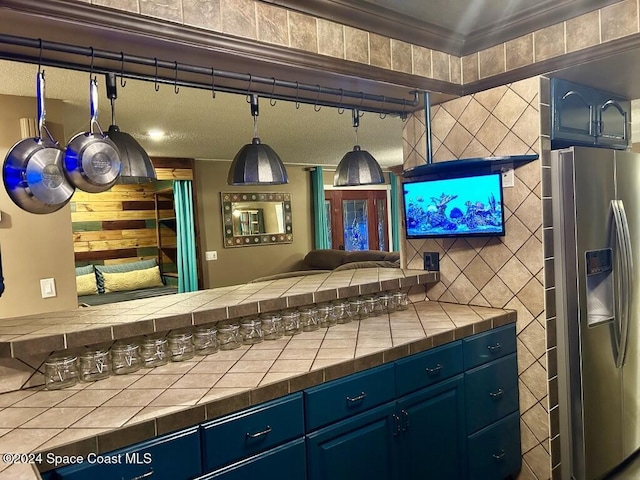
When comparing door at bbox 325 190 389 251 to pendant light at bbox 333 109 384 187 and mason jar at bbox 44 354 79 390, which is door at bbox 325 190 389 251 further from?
mason jar at bbox 44 354 79 390

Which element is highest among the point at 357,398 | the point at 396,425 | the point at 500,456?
the point at 357,398

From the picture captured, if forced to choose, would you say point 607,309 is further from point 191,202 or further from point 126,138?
point 191,202

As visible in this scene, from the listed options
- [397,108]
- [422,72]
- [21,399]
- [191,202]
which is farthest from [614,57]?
[191,202]

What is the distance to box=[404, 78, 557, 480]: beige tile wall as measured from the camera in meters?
2.34

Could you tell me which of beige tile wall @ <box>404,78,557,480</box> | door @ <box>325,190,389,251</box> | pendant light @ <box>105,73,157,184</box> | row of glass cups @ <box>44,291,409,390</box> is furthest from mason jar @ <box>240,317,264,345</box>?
door @ <box>325,190,389,251</box>

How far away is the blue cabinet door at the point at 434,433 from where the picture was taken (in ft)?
6.40

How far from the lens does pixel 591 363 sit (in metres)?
2.32

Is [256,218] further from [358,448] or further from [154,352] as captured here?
[358,448]

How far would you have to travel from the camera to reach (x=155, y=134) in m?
4.21

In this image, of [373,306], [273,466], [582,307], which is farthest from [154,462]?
[582,307]

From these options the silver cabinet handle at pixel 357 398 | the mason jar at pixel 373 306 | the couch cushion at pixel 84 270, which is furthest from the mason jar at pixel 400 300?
the couch cushion at pixel 84 270

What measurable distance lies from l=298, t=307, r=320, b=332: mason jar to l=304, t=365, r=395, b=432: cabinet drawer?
479 millimetres

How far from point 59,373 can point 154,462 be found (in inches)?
21.3

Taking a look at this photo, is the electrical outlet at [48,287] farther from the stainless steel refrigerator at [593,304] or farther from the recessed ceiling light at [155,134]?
the stainless steel refrigerator at [593,304]
